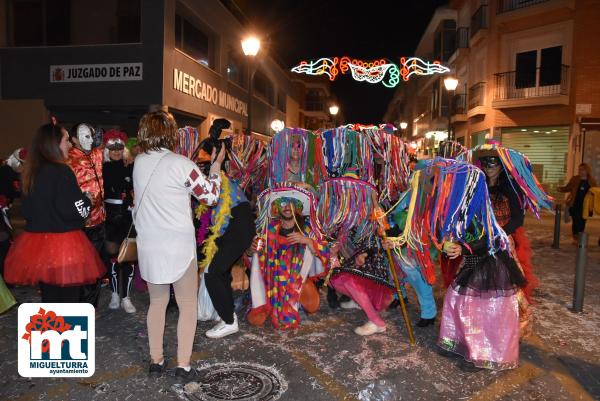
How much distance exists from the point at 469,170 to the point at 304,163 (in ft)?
5.79

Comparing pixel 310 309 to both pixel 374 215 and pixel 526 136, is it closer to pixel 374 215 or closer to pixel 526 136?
pixel 374 215

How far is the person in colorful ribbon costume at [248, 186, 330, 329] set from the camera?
4.40 metres

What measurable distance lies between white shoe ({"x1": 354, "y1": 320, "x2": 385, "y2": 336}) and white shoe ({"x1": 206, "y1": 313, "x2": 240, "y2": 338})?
1.10 m

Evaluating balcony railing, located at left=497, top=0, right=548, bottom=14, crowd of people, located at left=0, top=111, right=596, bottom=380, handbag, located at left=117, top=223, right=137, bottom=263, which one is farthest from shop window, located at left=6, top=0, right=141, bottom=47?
balcony railing, located at left=497, top=0, right=548, bottom=14

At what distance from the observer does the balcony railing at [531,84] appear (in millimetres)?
16609

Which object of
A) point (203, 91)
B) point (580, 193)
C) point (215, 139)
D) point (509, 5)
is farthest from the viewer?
point (509, 5)

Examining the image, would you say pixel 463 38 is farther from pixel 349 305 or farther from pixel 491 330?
pixel 491 330

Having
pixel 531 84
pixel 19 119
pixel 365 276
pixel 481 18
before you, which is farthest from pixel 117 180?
pixel 481 18

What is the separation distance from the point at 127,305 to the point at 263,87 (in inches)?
871

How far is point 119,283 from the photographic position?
4.85 m

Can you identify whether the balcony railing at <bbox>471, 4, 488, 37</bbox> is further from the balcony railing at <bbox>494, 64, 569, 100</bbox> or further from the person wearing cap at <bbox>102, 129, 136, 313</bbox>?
the person wearing cap at <bbox>102, 129, 136, 313</bbox>

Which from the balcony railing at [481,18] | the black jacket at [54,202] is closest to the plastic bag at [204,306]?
the black jacket at [54,202]

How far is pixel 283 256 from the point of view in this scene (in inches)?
176

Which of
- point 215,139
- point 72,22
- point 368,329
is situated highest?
point 72,22
